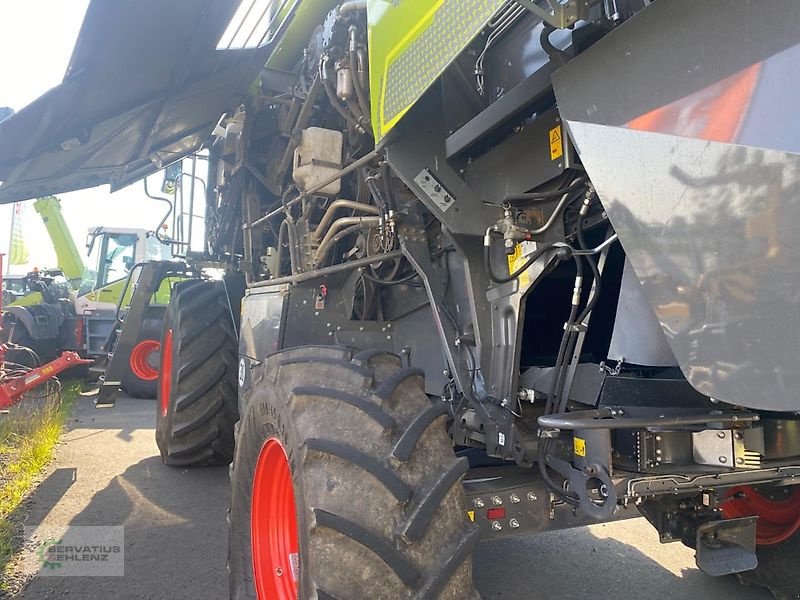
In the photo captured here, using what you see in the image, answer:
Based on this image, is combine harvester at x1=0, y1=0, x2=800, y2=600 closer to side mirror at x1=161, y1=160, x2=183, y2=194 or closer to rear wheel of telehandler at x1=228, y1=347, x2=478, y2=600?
rear wheel of telehandler at x1=228, y1=347, x2=478, y2=600

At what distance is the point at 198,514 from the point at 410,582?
2935 mm

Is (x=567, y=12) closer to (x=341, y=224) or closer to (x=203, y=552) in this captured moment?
(x=341, y=224)

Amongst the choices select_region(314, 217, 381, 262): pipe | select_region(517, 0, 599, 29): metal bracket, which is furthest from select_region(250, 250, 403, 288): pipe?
select_region(517, 0, 599, 29): metal bracket

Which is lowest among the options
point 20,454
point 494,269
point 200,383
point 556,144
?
point 20,454

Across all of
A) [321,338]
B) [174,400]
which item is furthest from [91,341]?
[321,338]

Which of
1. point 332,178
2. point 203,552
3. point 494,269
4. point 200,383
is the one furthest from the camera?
point 200,383

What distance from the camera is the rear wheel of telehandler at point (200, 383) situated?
15.0ft

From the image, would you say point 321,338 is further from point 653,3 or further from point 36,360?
point 36,360

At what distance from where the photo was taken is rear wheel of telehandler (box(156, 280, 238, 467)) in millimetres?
4582

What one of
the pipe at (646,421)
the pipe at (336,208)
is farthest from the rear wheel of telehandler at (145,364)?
the pipe at (646,421)

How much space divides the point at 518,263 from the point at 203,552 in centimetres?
263

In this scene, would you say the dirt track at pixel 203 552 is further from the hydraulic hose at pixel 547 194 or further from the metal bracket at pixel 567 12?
the metal bracket at pixel 567 12

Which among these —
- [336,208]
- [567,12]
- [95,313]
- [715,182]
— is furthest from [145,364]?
[715,182]

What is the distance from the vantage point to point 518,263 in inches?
84.4
